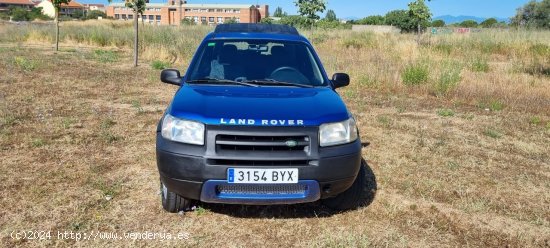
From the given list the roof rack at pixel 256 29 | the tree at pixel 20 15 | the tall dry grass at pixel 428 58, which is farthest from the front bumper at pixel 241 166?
the tree at pixel 20 15

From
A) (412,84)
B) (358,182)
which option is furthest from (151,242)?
(412,84)

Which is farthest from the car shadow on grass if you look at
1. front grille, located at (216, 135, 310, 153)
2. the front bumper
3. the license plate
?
front grille, located at (216, 135, 310, 153)

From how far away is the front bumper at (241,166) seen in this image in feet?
9.71

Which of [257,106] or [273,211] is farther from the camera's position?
[273,211]

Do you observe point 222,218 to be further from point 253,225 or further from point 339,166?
point 339,166

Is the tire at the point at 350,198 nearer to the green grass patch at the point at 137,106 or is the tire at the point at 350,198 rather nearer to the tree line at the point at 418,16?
the green grass patch at the point at 137,106

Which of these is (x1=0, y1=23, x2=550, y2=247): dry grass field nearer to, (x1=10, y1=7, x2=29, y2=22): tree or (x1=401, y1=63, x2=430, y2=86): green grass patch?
(x1=401, y1=63, x2=430, y2=86): green grass patch

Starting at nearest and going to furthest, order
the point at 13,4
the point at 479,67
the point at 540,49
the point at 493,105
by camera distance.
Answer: the point at 493,105 → the point at 479,67 → the point at 540,49 → the point at 13,4

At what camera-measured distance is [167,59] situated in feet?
56.1

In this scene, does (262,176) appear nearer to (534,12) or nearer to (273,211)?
(273,211)

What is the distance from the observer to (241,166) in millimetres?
2951

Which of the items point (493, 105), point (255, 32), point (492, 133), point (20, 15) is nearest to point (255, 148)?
point (255, 32)

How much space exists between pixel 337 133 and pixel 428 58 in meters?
11.8

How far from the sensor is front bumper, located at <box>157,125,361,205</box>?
2.96 meters
